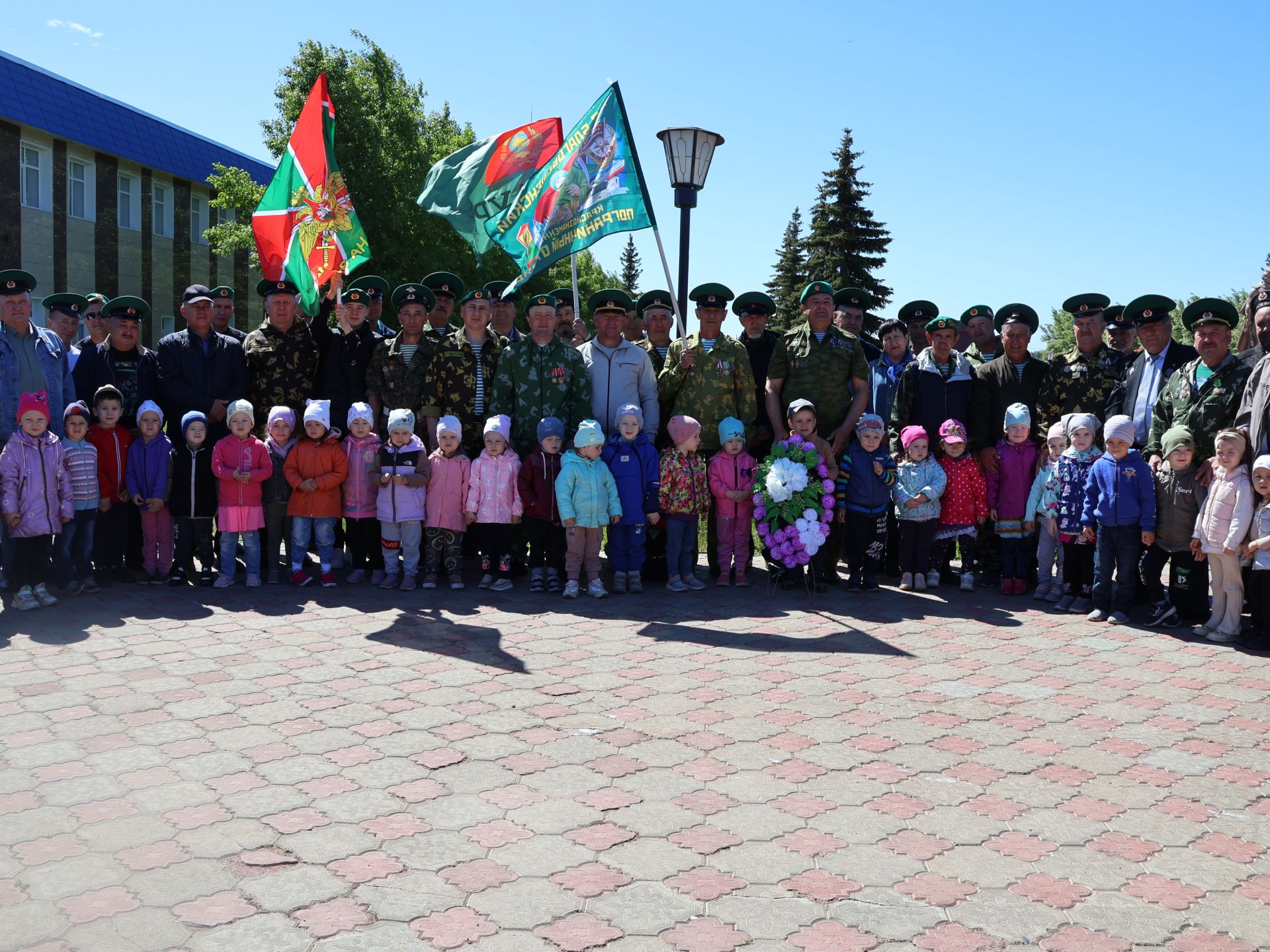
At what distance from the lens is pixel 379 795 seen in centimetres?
406

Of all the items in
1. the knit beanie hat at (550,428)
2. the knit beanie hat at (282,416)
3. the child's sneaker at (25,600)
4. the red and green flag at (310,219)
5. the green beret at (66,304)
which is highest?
the red and green flag at (310,219)

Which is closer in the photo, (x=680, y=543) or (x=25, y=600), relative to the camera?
(x=25, y=600)

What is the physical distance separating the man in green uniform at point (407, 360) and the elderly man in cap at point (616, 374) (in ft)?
4.55

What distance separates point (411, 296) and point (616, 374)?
5.98 feet

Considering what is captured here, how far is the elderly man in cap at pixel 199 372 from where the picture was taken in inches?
326

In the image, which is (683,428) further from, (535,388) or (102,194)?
(102,194)

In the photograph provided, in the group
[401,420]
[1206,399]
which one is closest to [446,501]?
[401,420]

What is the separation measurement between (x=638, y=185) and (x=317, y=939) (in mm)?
6138

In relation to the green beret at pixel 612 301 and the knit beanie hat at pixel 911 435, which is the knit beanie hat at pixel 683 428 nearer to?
the green beret at pixel 612 301

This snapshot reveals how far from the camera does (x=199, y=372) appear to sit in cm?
832

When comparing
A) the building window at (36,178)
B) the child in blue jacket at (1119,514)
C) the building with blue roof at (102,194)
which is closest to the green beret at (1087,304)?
the child in blue jacket at (1119,514)

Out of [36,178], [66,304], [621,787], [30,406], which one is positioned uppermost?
[36,178]

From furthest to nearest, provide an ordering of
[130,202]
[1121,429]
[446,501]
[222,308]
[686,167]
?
[130,202]
[686,167]
[222,308]
[446,501]
[1121,429]

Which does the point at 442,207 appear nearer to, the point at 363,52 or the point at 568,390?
the point at 568,390
